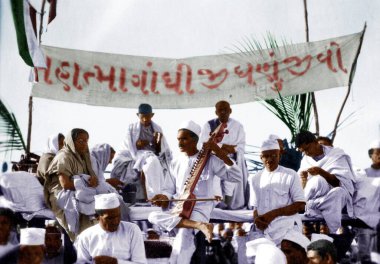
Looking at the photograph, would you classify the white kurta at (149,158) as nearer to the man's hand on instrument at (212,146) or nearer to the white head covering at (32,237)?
the man's hand on instrument at (212,146)

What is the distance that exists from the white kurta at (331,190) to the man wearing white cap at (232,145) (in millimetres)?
856

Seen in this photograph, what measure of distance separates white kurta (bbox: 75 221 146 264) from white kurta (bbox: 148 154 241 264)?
2.14ft

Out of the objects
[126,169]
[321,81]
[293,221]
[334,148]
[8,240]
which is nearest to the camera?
[8,240]

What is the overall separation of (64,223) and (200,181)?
158 cm

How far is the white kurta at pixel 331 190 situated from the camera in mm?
8023

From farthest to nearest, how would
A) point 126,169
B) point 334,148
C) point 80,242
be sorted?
point 126,169
point 334,148
point 80,242

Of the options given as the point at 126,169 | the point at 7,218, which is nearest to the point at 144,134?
the point at 126,169

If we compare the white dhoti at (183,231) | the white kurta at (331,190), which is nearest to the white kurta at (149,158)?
the white dhoti at (183,231)

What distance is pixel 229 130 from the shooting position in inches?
354

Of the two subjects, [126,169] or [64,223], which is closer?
[64,223]

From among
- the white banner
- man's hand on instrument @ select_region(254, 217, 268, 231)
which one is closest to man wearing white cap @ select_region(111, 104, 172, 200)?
man's hand on instrument @ select_region(254, 217, 268, 231)

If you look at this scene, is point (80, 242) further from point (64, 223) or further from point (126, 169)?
point (126, 169)

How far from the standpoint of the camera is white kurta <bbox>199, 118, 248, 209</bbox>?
8.55m

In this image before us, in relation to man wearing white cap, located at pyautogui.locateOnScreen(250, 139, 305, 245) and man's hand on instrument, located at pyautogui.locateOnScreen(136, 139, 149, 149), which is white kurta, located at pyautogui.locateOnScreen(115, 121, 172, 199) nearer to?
man's hand on instrument, located at pyautogui.locateOnScreen(136, 139, 149, 149)
